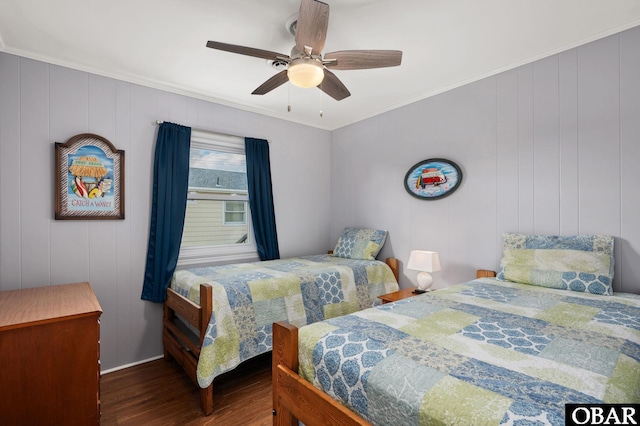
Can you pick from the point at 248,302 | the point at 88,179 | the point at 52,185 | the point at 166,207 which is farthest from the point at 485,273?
the point at 52,185

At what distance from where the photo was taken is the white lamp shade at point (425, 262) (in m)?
2.77

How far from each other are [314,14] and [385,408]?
176 centimetres

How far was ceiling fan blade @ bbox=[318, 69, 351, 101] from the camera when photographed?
2.15m

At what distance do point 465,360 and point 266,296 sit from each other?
63.7 inches

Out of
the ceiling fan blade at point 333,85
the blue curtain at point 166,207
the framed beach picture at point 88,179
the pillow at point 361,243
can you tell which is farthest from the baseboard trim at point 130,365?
the ceiling fan blade at point 333,85

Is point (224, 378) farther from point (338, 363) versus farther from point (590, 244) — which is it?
point (590, 244)

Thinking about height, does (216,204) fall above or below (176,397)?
above

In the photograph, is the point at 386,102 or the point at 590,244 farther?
the point at 386,102

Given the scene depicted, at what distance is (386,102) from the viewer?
136 inches

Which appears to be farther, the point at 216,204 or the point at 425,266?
the point at 216,204

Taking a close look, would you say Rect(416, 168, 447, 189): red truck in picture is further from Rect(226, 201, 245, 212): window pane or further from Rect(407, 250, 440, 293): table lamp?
Rect(226, 201, 245, 212): window pane

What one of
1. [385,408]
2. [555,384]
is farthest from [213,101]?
[555,384]

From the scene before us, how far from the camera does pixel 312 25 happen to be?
165cm

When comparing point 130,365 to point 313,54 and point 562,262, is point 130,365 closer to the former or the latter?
point 313,54
